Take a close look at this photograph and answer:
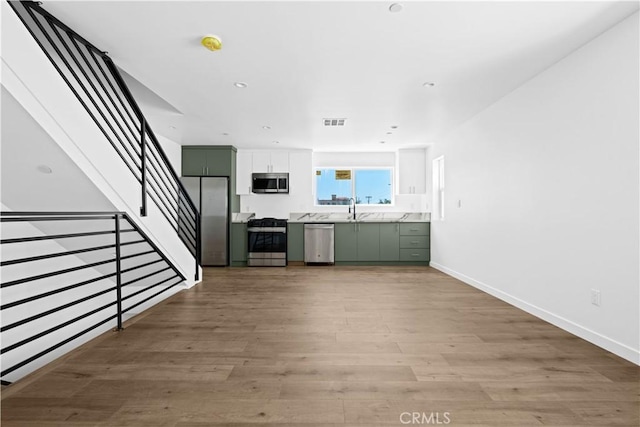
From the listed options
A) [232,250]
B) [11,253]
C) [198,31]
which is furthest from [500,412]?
A: [232,250]

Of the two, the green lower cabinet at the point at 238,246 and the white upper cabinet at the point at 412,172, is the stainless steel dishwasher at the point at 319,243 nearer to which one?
the green lower cabinet at the point at 238,246

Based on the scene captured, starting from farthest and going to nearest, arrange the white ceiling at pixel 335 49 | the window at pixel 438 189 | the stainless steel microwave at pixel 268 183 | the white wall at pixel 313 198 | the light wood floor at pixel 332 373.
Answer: the white wall at pixel 313 198 → the stainless steel microwave at pixel 268 183 → the window at pixel 438 189 → the white ceiling at pixel 335 49 → the light wood floor at pixel 332 373

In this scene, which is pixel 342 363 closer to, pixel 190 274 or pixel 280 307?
pixel 280 307

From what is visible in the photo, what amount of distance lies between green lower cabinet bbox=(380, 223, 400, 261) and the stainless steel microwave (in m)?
2.09

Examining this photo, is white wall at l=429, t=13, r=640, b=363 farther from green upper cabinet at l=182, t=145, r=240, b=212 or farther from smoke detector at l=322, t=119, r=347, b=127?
green upper cabinet at l=182, t=145, r=240, b=212

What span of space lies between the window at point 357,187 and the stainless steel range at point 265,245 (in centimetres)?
120

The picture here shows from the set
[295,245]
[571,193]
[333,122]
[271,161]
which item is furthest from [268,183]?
[571,193]

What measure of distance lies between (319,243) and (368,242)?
941 mm

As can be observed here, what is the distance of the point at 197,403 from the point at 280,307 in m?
1.64

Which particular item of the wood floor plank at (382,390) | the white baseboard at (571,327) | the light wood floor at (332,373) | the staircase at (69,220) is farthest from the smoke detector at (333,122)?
the wood floor plank at (382,390)

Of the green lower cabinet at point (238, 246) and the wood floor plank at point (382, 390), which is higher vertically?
the green lower cabinet at point (238, 246)

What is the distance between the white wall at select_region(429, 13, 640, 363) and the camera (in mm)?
2057

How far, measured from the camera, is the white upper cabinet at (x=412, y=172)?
6012 millimetres

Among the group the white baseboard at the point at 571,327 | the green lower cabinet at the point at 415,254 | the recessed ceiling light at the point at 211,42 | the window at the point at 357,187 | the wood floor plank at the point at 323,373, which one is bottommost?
the wood floor plank at the point at 323,373
